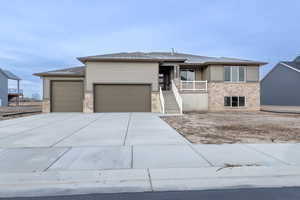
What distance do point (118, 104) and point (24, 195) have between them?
14142 mm

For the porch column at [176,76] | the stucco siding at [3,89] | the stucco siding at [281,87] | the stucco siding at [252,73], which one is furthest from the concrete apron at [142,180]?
the stucco siding at [3,89]

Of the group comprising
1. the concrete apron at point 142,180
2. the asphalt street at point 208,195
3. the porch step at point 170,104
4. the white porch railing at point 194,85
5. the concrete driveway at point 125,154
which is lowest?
the asphalt street at point 208,195

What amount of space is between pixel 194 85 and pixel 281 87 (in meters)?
18.4

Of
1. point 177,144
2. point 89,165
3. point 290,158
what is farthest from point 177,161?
point 290,158

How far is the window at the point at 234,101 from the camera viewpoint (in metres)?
19.1

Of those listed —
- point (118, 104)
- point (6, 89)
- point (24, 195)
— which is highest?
point (6, 89)

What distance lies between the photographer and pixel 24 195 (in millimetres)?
3086

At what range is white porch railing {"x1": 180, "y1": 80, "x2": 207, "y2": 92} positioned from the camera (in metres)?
18.9

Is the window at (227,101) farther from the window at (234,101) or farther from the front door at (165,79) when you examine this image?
the front door at (165,79)

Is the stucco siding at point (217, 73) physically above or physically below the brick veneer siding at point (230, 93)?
above

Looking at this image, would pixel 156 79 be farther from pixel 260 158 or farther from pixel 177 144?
pixel 260 158

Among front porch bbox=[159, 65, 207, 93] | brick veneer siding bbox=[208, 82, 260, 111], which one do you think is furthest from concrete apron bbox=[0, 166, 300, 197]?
→ brick veneer siding bbox=[208, 82, 260, 111]

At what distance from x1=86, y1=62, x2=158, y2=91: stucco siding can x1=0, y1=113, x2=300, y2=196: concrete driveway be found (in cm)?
1106

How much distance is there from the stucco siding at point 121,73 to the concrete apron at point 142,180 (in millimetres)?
13516
